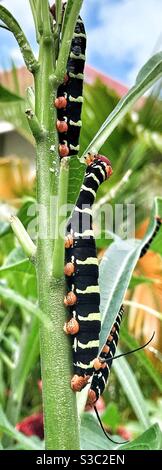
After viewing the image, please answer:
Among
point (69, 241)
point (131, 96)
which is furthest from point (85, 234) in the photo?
point (131, 96)

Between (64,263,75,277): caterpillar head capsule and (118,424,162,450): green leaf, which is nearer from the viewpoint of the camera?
(64,263,75,277): caterpillar head capsule

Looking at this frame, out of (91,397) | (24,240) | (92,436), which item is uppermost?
(24,240)

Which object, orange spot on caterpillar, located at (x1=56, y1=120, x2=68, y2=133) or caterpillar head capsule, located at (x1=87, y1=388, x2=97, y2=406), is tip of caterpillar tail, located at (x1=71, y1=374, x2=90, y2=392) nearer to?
caterpillar head capsule, located at (x1=87, y1=388, x2=97, y2=406)

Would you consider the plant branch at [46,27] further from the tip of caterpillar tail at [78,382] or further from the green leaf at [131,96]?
the tip of caterpillar tail at [78,382]

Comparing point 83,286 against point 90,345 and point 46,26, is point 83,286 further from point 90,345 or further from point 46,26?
point 46,26

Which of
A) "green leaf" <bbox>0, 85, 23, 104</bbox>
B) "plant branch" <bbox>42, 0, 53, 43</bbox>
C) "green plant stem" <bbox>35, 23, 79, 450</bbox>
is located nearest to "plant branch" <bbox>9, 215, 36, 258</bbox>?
"green plant stem" <bbox>35, 23, 79, 450</bbox>
